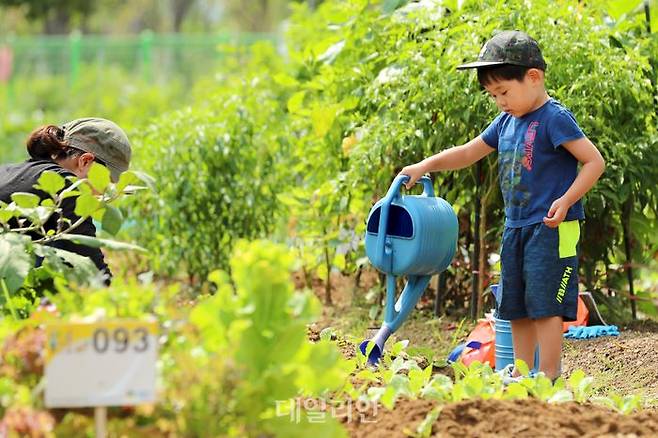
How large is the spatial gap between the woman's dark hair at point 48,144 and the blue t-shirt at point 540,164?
162 cm

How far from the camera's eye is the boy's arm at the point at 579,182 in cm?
420

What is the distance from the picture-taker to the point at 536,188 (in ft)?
14.3

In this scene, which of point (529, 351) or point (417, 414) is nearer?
point (417, 414)

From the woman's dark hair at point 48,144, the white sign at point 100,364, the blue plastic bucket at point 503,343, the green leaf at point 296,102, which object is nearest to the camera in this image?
the white sign at point 100,364

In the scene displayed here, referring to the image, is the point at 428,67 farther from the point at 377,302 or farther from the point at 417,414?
the point at 417,414

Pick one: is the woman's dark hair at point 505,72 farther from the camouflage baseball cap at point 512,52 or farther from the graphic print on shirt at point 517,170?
the graphic print on shirt at point 517,170

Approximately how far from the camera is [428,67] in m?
5.37

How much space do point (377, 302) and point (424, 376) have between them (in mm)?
2538

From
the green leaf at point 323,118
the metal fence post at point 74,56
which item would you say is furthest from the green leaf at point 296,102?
the metal fence post at point 74,56

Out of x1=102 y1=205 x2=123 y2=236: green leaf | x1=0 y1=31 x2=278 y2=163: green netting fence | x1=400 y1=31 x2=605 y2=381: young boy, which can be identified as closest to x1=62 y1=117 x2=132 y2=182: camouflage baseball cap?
x1=102 y1=205 x2=123 y2=236: green leaf

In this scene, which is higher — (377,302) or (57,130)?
(57,130)

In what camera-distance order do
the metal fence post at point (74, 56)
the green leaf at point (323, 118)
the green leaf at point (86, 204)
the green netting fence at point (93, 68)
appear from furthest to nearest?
the metal fence post at point (74, 56)
the green netting fence at point (93, 68)
the green leaf at point (323, 118)
the green leaf at point (86, 204)

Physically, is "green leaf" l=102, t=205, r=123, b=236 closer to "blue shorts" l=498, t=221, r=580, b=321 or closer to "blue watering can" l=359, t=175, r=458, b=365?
"blue watering can" l=359, t=175, r=458, b=365

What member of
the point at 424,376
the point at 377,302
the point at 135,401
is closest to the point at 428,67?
the point at 377,302
